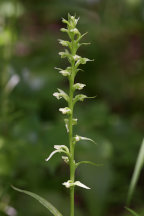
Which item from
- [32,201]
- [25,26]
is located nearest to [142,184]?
[32,201]

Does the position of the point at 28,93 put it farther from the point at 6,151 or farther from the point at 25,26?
the point at 25,26

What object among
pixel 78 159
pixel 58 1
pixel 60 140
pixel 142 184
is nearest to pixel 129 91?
pixel 142 184

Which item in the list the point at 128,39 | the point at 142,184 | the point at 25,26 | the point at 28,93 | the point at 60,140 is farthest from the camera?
the point at 25,26

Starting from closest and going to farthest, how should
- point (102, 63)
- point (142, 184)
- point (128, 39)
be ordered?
point (142, 184) < point (102, 63) < point (128, 39)

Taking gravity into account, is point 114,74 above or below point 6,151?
above

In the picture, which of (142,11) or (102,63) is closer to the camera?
(142,11)

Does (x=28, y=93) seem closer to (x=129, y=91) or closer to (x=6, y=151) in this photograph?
(x=6, y=151)

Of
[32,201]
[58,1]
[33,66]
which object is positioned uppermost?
[58,1]
